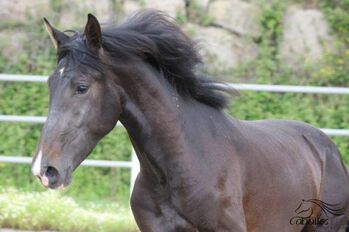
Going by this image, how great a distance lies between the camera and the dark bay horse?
162 inches

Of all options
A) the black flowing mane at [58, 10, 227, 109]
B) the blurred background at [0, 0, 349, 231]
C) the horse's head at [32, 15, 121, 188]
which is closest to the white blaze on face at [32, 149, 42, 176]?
the horse's head at [32, 15, 121, 188]

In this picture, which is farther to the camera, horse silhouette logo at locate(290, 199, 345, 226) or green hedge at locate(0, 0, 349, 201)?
green hedge at locate(0, 0, 349, 201)

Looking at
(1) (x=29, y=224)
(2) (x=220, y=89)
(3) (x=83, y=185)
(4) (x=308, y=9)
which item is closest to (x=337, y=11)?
(4) (x=308, y=9)

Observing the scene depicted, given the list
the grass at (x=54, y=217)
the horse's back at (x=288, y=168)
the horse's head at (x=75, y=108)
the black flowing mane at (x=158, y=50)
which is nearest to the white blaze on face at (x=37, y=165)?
the horse's head at (x=75, y=108)

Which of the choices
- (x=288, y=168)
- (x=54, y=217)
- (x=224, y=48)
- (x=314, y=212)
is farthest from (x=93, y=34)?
(x=224, y=48)

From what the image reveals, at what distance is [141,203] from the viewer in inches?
182

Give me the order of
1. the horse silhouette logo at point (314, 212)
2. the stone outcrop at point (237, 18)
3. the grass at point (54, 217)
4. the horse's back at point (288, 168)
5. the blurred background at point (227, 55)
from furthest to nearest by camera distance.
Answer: the stone outcrop at point (237, 18) → the blurred background at point (227, 55) → the grass at point (54, 217) → the horse silhouette logo at point (314, 212) → the horse's back at point (288, 168)

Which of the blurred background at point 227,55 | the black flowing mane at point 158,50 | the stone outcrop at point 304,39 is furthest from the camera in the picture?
the stone outcrop at point 304,39

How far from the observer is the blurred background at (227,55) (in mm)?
10305

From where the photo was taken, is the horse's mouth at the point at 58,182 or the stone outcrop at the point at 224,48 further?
the stone outcrop at the point at 224,48

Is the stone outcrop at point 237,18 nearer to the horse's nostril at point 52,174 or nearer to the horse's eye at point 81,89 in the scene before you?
the horse's eye at point 81,89

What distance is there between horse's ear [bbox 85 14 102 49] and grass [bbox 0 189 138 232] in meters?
3.34

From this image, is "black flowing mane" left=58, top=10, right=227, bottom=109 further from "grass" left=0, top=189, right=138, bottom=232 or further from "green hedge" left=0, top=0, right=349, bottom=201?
"green hedge" left=0, top=0, right=349, bottom=201

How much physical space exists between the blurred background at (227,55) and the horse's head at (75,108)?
562 cm
